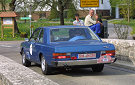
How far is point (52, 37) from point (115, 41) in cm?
337

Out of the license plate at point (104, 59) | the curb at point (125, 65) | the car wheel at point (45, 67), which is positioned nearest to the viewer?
the license plate at point (104, 59)

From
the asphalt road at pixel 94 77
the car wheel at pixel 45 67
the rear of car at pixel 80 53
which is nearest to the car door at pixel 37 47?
the car wheel at pixel 45 67

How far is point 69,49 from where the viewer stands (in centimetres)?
975

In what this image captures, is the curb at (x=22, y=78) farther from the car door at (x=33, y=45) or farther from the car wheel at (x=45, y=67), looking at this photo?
the car door at (x=33, y=45)

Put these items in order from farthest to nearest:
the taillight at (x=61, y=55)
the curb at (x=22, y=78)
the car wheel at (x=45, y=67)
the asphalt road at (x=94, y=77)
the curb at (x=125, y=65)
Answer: the curb at (x=125, y=65)
the car wheel at (x=45, y=67)
the taillight at (x=61, y=55)
the asphalt road at (x=94, y=77)
the curb at (x=22, y=78)

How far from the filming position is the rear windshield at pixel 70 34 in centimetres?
1080

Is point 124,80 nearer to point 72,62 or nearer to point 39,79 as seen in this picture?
point 72,62

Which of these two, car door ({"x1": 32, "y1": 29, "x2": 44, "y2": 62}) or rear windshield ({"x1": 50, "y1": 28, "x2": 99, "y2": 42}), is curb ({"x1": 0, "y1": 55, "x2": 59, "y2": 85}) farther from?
car door ({"x1": 32, "y1": 29, "x2": 44, "y2": 62})

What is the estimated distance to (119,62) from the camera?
12.8 metres

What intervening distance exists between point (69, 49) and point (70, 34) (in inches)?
52.9

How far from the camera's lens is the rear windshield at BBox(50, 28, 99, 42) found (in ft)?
35.4

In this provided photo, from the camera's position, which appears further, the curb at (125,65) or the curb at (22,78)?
the curb at (125,65)

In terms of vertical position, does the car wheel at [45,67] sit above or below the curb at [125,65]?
above

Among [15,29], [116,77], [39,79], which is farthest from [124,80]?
[15,29]
